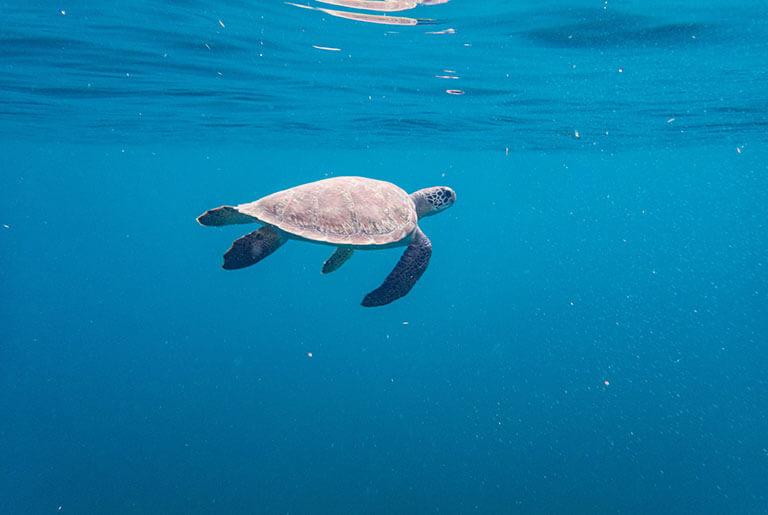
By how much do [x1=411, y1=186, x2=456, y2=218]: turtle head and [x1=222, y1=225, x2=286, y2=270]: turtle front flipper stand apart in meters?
2.73

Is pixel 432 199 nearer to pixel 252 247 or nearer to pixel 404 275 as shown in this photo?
pixel 404 275

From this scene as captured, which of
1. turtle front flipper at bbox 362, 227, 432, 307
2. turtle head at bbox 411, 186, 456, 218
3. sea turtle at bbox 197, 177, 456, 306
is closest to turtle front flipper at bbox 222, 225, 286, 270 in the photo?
sea turtle at bbox 197, 177, 456, 306

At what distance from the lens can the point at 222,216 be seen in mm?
6055

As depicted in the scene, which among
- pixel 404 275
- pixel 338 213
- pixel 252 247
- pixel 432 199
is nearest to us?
pixel 252 247

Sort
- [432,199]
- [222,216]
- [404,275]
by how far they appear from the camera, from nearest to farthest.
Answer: [222,216] < [404,275] < [432,199]

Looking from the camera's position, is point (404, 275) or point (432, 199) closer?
point (404, 275)

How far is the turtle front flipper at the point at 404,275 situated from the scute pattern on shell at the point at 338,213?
41 centimetres

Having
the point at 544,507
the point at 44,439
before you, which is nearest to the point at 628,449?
the point at 544,507

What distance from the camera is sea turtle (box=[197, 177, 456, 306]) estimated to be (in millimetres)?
6129

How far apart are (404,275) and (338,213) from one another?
4.29 feet

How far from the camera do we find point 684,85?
42.5 feet

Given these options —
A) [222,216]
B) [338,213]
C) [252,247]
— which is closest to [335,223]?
[338,213]

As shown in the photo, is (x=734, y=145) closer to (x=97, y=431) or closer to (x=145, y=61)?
(x=145, y=61)

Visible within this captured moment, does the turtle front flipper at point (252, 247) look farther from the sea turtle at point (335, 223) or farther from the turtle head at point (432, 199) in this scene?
the turtle head at point (432, 199)
